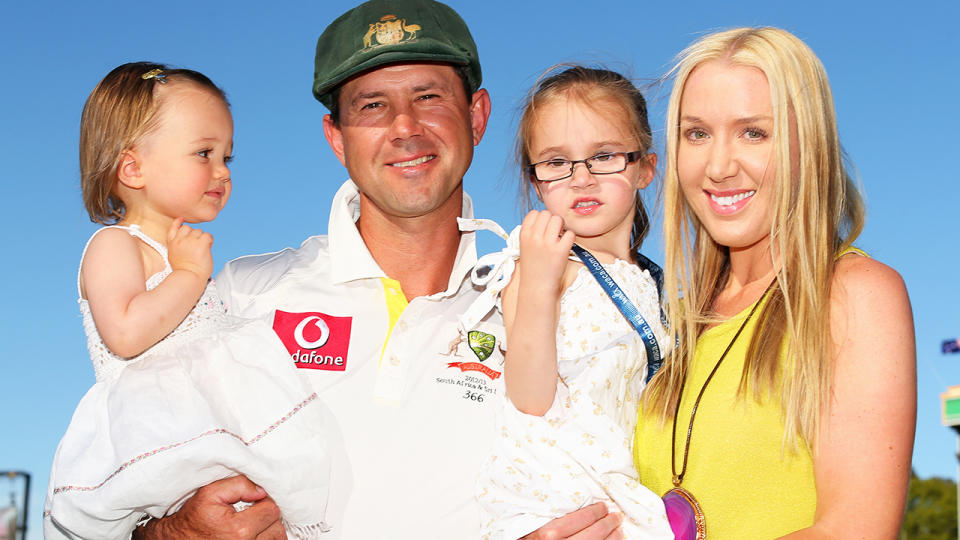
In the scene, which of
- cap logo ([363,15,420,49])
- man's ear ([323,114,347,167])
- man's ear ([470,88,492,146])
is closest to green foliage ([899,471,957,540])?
man's ear ([470,88,492,146])

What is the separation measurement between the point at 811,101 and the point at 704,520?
1.72 metres

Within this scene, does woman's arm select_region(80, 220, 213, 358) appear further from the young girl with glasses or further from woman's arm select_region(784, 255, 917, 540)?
woman's arm select_region(784, 255, 917, 540)

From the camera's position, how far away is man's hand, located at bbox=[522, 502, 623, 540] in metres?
3.88

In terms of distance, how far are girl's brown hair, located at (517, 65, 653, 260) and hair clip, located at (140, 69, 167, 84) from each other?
1.81m

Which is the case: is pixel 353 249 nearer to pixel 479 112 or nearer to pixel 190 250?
pixel 190 250

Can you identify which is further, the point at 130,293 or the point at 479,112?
the point at 479,112

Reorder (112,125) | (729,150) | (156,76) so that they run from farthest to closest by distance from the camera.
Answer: (156,76) < (112,125) < (729,150)

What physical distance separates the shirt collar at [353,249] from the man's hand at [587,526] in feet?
4.86

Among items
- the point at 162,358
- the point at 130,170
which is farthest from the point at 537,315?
the point at 130,170

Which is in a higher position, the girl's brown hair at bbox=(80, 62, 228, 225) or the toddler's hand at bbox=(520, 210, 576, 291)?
the girl's brown hair at bbox=(80, 62, 228, 225)

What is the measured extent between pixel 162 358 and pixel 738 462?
8.46ft

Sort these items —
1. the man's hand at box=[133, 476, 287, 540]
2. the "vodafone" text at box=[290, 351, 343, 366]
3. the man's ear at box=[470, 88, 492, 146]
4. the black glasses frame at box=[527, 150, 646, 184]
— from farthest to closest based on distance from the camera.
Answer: the man's ear at box=[470, 88, 492, 146]
the "vodafone" text at box=[290, 351, 343, 366]
the black glasses frame at box=[527, 150, 646, 184]
the man's hand at box=[133, 476, 287, 540]

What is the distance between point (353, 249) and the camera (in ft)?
16.5

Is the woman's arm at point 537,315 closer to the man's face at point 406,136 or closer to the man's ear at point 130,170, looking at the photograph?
the man's face at point 406,136
